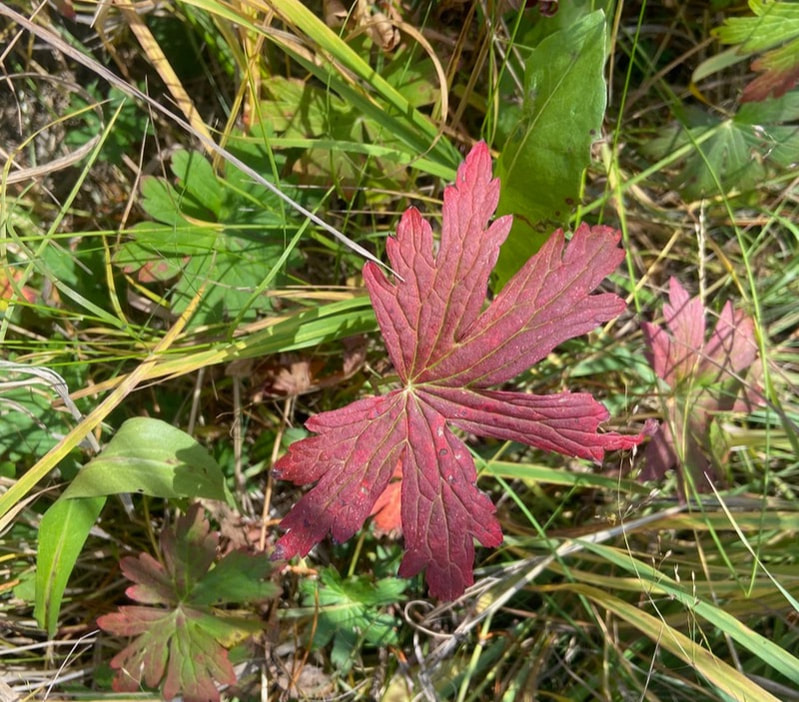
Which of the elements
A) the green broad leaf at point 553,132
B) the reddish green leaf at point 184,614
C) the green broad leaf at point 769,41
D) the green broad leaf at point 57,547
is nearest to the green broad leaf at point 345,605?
the reddish green leaf at point 184,614

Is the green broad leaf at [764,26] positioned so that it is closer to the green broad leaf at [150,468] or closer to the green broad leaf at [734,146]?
the green broad leaf at [734,146]

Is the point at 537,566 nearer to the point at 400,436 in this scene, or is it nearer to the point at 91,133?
the point at 400,436

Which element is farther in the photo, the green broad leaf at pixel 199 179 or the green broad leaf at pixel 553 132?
the green broad leaf at pixel 199 179

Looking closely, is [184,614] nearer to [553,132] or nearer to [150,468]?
[150,468]

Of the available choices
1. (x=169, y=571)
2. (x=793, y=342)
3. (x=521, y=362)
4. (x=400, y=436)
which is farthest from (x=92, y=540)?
(x=793, y=342)

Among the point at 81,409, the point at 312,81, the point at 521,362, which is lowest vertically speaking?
the point at 81,409

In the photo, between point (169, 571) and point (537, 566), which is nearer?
point (169, 571)

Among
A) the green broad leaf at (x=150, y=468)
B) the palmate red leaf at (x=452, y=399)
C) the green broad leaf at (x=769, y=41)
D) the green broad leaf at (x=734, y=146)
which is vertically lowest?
the green broad leaf at (x=150, y=468)
